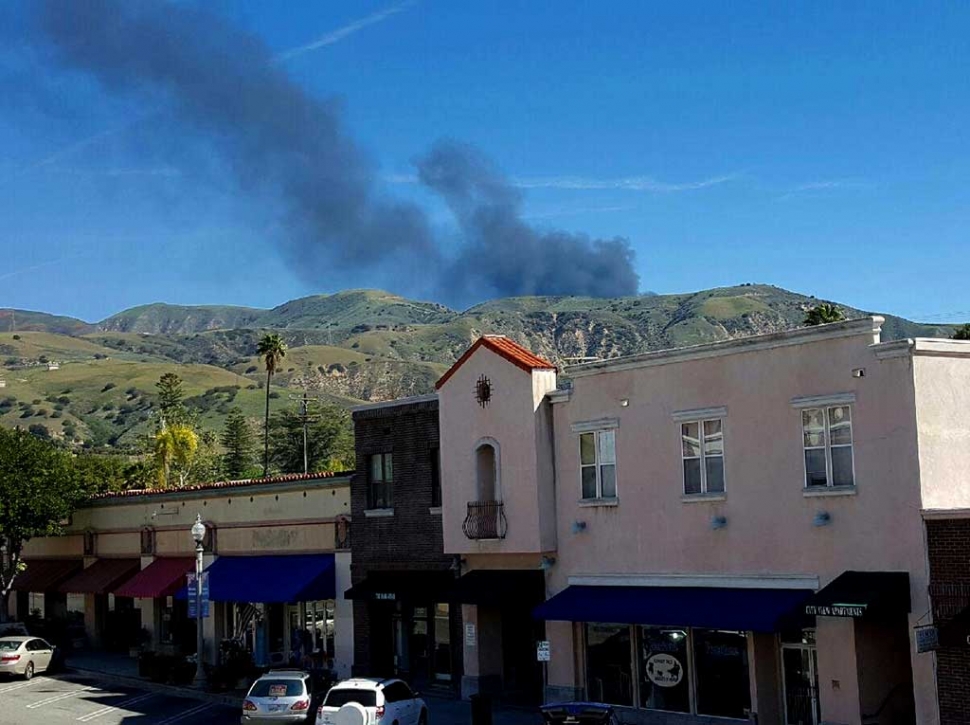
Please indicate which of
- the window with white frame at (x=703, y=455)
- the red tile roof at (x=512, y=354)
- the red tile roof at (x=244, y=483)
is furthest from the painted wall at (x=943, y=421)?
the red tile roof at (x=244, y=483)

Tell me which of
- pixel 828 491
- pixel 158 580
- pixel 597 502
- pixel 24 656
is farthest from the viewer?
pixel 158 580

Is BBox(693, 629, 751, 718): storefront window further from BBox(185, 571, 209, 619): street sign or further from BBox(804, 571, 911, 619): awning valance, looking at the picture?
BBox(185, 571, 209, 619): street sign

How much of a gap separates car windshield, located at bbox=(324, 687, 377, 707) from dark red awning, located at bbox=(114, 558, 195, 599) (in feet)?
69.0

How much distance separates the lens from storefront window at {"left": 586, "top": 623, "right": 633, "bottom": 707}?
32.7m

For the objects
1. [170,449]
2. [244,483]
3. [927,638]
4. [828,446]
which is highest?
[170,449]

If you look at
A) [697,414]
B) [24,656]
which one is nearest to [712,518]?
[697,414]

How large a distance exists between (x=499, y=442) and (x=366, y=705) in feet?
30.9

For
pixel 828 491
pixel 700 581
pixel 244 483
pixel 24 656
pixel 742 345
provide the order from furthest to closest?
pixel 244 483 → pixel 24 656 → pixel 700 581 → pixel 742 345 → pixel 828 491

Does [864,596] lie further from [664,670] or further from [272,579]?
[272,579]

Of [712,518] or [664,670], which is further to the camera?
[664,670]

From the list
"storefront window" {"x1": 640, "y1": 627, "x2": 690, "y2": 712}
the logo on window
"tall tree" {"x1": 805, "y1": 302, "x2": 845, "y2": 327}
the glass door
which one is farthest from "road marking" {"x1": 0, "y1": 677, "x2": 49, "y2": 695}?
"tall tree" {"x1": 805, "y1": 302, "x2": 845, "y2": 327}

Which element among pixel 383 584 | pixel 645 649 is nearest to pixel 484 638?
pixel 383 584

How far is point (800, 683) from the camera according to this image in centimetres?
2844

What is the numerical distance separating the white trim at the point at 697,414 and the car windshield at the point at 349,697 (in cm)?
995
